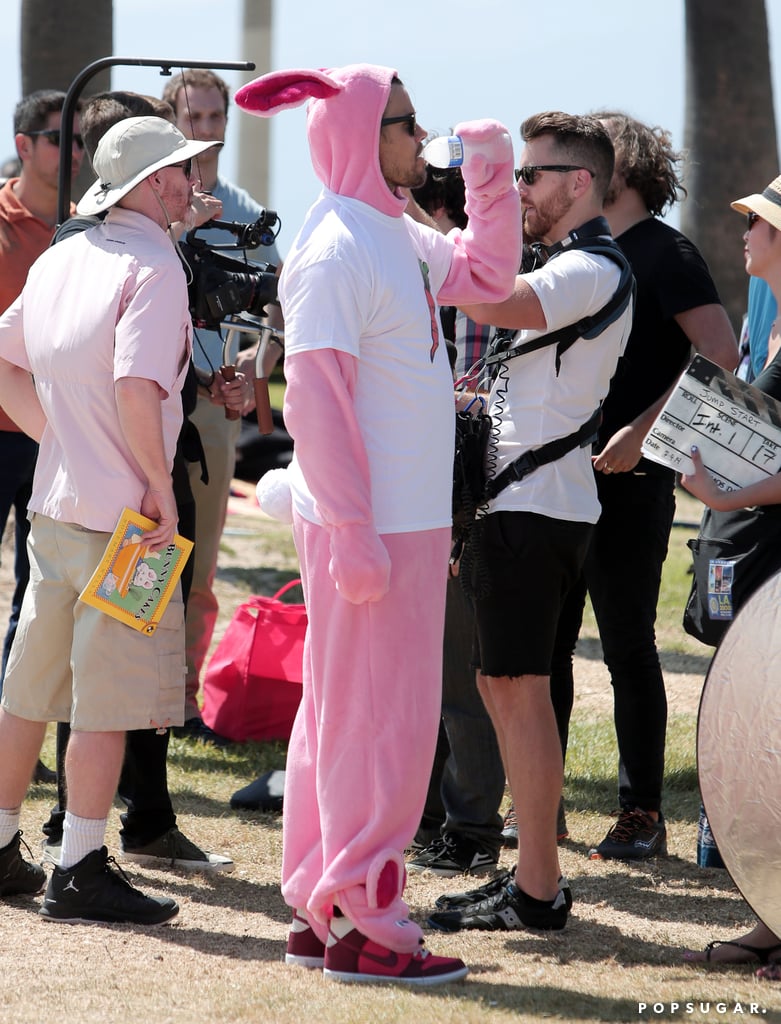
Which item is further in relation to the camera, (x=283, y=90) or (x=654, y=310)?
(x=654, y=310)

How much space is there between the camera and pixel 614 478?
436cm

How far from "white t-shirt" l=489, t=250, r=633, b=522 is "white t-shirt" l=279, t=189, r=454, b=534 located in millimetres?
392

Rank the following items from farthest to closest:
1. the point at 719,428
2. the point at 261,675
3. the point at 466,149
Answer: the point at 261,675 → the point at 719,428 → the point at 466,149

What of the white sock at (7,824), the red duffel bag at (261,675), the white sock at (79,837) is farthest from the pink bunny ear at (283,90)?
the red duffel bag at (261,675)

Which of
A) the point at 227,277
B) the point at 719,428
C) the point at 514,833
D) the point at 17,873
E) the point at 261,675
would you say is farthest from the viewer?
the point at 261,675

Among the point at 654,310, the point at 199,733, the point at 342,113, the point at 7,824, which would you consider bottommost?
the point at 199,733

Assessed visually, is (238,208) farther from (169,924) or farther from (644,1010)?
(644,1010)

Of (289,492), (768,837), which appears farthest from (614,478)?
(768,837)

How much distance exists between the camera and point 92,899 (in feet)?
11.9

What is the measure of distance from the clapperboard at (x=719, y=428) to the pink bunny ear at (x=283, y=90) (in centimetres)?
111

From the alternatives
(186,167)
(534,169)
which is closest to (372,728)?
(534,169)

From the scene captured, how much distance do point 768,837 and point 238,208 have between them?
384 centimetres

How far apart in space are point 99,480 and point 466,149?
1.26 m

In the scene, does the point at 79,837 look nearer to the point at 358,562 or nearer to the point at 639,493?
the point at 358,562
